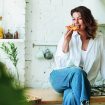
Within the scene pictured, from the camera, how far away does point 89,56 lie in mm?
3162

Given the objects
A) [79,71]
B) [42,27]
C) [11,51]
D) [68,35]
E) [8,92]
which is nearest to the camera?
[8,92]

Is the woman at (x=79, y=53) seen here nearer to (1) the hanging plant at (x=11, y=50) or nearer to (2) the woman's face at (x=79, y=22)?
(2) the woman's face at (x=79, y=22)

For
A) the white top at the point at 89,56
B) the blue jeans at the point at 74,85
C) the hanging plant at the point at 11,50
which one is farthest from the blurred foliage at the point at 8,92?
the hanging plant at the point at 11,50

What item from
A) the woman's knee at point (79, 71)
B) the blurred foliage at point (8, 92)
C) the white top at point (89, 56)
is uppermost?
the blurred foliage at point (8, 92)

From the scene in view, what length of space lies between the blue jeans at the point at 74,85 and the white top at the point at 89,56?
0.14 meters

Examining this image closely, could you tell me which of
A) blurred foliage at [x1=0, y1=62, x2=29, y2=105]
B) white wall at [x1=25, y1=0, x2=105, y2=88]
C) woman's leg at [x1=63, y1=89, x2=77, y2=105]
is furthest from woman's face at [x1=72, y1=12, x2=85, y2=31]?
blurred foliage at [x1=0, y1=62, x2=29, y2=105]

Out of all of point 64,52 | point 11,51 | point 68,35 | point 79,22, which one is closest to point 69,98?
point 64,52

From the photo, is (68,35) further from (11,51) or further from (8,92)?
(8,92)

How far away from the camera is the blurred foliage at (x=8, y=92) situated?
0.34 feet

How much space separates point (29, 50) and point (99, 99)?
105 centimetres

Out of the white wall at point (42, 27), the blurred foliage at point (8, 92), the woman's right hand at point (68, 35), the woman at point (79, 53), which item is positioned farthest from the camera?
the white wall at point (42, 27)

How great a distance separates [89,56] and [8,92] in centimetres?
308

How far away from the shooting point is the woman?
118 inches

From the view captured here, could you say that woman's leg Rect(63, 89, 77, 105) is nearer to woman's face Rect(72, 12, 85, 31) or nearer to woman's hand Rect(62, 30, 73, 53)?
woman's hand Rect(62, 30, 73, 53)
